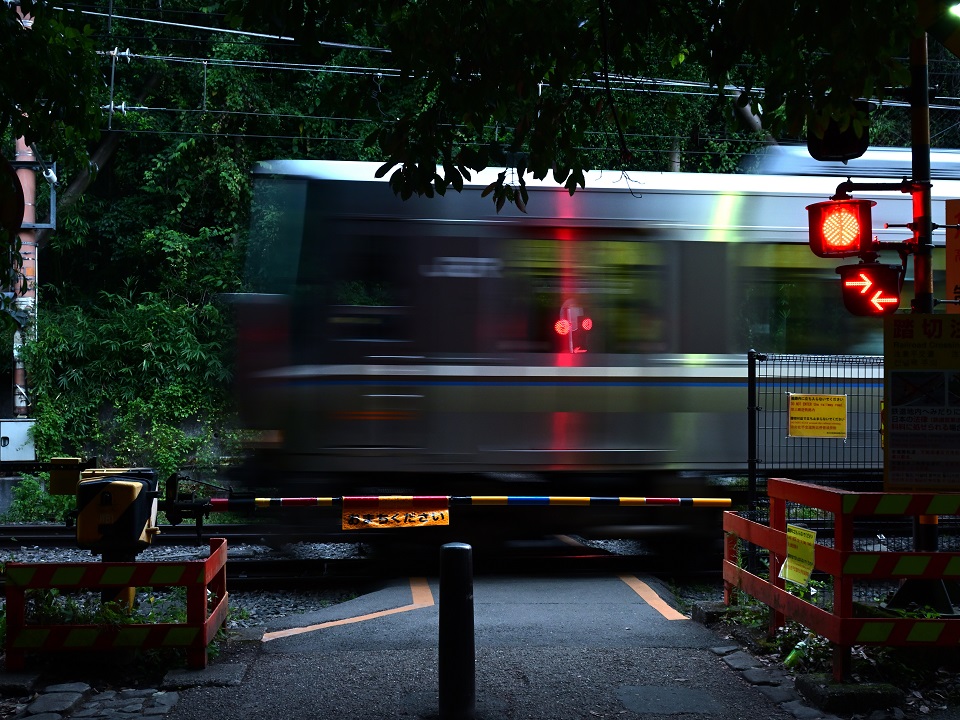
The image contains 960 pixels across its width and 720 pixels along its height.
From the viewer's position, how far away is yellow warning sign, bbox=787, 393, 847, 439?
8672 mm

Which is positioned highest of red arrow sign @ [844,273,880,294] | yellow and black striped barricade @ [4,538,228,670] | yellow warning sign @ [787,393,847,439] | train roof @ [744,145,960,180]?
train roof @ [744,145,960,180]

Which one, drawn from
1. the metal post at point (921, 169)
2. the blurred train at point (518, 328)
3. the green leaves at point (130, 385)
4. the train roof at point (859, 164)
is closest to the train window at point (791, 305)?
the blurred train at point (518, 328)

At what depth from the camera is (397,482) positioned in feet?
30.3

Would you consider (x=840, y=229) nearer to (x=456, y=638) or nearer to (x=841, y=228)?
(x=841, y=228)

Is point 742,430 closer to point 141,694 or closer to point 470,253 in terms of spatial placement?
point 470,253

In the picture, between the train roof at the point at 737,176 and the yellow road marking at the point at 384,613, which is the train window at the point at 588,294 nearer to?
the train roof at the point at 737,176

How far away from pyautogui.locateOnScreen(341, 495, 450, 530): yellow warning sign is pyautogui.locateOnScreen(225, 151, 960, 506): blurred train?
2.68ft

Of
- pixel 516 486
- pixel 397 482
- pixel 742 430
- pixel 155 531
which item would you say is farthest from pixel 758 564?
pixel 155 531

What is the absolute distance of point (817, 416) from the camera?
28.6 feet

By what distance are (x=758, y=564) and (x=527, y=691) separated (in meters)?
3.78

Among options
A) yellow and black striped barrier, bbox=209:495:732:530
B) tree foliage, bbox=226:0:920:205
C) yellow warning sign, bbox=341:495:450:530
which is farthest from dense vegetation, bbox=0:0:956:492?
yellow warning sign, bbox=341:495:450:530

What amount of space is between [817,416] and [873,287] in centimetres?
190

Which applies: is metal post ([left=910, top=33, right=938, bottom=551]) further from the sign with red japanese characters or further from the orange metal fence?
the orange metal fence

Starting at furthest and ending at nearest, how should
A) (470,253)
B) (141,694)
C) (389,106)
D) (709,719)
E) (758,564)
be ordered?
(389,106), (470,253), (758,564), (141,694), (709,719)
